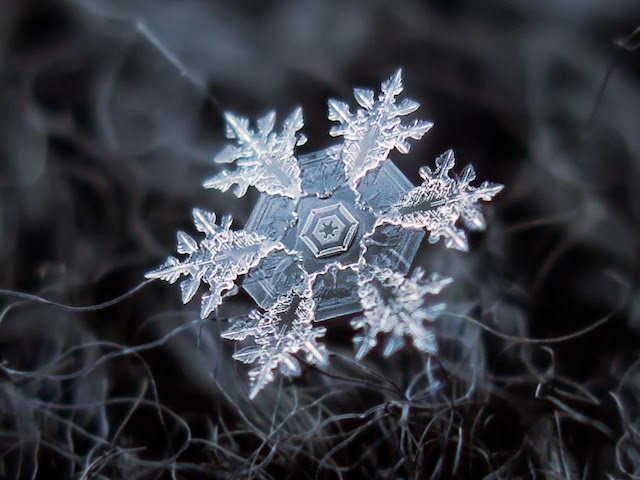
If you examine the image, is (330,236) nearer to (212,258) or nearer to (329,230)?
(329,230)

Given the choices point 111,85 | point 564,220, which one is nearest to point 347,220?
point 564,220

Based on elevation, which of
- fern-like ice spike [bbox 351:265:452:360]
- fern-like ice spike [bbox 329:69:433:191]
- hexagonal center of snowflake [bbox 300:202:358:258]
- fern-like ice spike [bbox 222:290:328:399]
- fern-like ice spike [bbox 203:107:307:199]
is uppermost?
fern-like ice spike [bbox 203:107:307:199]

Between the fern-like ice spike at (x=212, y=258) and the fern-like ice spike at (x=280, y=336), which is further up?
the fern-like ice spike at (x=212, y=258)

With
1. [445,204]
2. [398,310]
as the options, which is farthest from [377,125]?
[398,310]

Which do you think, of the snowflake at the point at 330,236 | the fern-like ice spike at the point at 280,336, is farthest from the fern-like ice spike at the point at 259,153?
the fern-like ice spike at the point at 280,336

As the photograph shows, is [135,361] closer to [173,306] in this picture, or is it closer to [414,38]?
[173,306]

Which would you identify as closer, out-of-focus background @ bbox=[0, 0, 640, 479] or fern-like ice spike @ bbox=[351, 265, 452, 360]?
fern-like ice spike @ bbox=[351, 265, 452, 360]

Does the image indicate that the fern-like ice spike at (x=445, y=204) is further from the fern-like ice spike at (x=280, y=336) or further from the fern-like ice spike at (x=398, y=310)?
the fern-like ice spike at (x=280, y=336)

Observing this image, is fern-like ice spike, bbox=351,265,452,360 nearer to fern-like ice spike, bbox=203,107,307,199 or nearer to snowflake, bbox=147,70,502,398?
snowflake, bbox=147,70,502,398

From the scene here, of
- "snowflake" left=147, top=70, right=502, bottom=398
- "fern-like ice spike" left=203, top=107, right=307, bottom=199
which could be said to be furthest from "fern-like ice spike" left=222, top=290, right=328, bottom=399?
"fern-like ice spike" left=203, top=107, right=307, bottom=199

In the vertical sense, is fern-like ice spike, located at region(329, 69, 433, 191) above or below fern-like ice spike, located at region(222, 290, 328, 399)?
above
